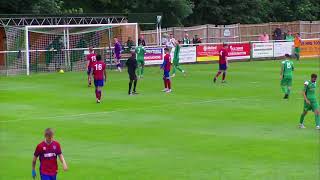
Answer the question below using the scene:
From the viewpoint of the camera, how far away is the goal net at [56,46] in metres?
43.1

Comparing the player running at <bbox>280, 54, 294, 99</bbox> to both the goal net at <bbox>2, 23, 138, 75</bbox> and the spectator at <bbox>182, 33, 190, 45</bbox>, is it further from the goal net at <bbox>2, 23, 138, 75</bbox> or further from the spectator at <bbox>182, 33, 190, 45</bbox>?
the spectator at <bbox>182, 33, 190, 45</bbox>

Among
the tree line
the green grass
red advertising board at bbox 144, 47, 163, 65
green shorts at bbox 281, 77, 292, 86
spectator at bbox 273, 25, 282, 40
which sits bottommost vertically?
the green grass

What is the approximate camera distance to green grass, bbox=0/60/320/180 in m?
16.6

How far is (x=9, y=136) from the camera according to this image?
2127 cm

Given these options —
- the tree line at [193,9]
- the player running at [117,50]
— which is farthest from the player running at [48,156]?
the tree line at [193,9]

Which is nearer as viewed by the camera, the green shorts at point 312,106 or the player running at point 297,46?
the green shorts at point 312,106

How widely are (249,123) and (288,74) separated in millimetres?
6960

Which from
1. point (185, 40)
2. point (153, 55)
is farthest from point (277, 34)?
point (153, 55)

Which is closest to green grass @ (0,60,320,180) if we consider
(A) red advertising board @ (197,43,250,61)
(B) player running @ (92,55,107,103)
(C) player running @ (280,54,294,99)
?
(B) player running @ (92,55,107,103)

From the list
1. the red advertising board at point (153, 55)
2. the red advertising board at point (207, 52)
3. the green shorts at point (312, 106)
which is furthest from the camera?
the red advertising board at point (207, 52)

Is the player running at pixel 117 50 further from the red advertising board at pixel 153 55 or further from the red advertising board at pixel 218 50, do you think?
the red advertising board at pixel 218 50

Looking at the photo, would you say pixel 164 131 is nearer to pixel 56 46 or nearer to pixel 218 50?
pixel 56 46

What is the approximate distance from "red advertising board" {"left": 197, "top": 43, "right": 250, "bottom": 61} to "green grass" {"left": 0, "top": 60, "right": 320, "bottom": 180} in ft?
44.6

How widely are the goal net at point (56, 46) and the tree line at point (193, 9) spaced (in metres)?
6.00
